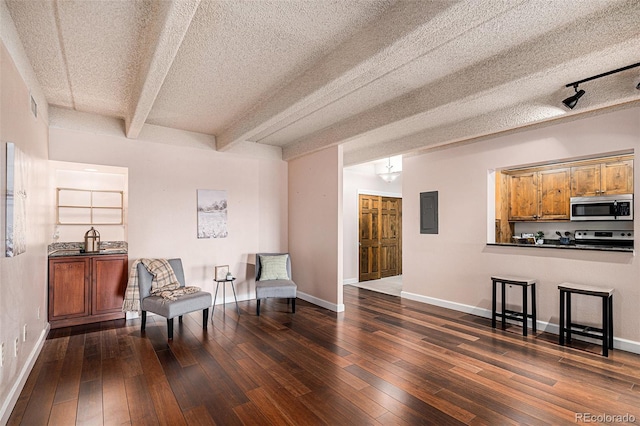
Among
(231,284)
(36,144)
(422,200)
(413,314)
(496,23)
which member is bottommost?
(413,314)

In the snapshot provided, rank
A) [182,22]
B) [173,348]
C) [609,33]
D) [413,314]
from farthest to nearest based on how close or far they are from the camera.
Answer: [413,314] → [173,348] → [609,33] → [182,22]

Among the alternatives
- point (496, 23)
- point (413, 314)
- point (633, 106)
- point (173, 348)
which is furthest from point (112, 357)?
point (633, 106)

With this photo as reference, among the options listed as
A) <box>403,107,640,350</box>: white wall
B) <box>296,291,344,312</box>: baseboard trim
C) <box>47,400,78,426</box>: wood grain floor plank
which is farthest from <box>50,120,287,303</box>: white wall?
<box>403,107,640,350</box>: white wall

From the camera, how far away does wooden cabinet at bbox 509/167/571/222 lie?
524 centimetres

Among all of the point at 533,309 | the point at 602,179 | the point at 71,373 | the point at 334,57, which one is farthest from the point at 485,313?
the point at 71,373

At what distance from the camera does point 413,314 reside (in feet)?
15.4

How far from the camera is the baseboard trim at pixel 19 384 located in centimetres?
215

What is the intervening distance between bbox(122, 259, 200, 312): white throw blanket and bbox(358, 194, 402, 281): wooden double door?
4266mm

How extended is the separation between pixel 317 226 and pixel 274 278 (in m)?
1.12

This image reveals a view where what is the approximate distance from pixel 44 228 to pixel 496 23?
505cm

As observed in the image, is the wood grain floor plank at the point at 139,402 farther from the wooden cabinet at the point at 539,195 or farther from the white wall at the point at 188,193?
the wooden cabinet at the point at 539,195

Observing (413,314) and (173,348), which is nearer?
(173,348)

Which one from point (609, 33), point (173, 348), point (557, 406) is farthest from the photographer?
point (173, 348)

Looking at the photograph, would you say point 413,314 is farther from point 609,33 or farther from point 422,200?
point 609,33
